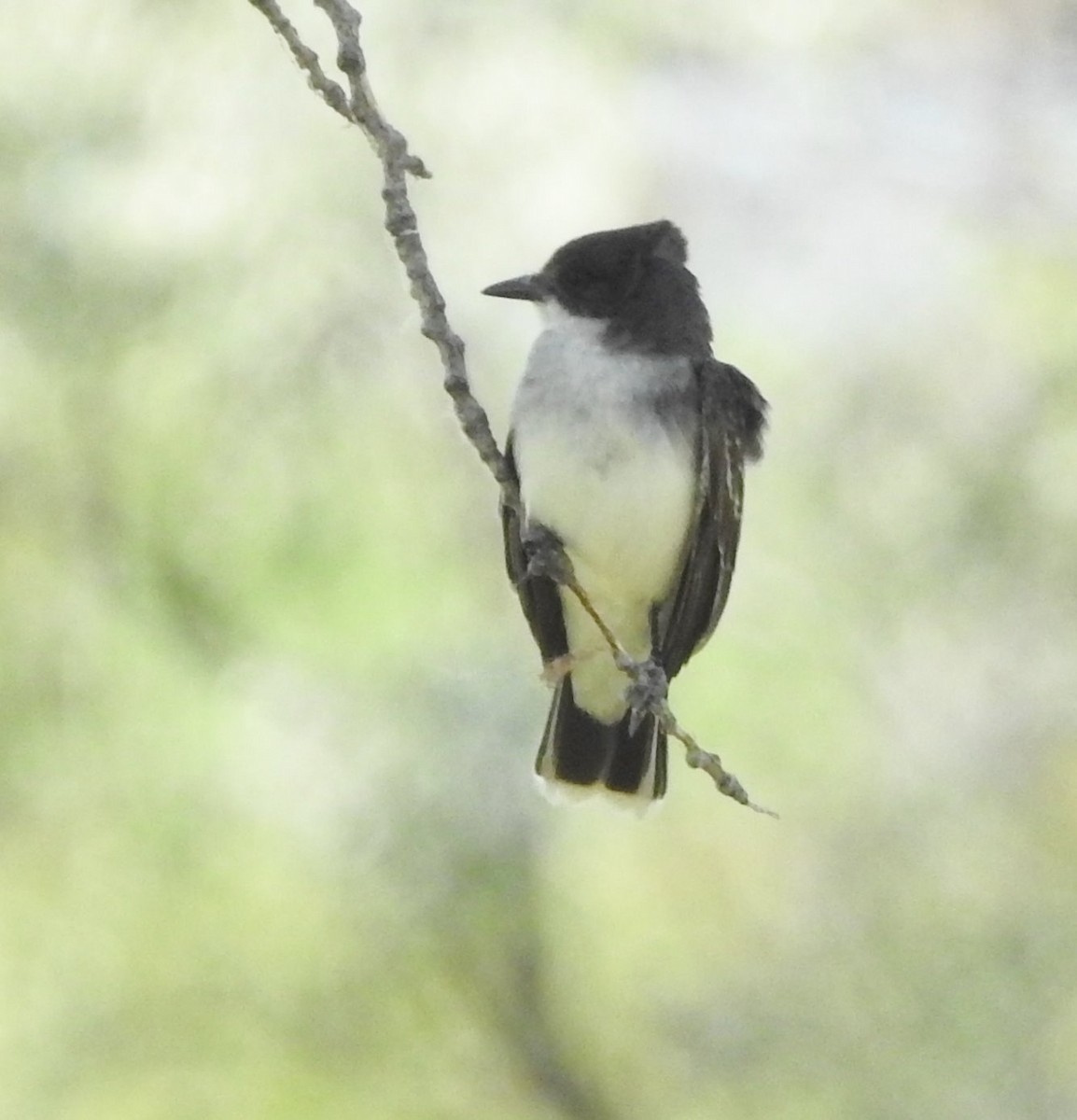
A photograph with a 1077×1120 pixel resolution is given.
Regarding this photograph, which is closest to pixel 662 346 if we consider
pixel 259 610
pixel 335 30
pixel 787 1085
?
pixel 335 30

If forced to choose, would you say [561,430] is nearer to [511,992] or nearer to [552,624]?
[552,624]

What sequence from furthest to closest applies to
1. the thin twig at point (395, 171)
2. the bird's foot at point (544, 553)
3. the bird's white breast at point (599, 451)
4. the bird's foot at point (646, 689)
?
the bird's white breast at point (599, 451) → the bird's foot at point (544, 553) → the bird's foot at point (646, 689) → the thin twig at point (395, 171)

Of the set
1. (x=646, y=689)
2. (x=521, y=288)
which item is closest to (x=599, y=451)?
(x=521, y=288)

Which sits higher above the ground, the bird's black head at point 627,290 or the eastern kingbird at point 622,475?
the bird's black head at point 627,290

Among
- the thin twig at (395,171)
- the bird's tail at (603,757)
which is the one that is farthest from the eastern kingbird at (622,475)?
the thin twig at (395,171)

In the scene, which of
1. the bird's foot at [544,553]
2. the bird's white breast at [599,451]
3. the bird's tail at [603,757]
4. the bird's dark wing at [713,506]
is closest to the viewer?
the bird's foot at [544,553]

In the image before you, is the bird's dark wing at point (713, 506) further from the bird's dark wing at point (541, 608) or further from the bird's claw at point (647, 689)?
the bird's claw at point (647, 689)

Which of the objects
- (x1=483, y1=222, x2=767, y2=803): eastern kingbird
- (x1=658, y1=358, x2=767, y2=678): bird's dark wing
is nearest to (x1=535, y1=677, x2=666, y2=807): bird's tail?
(x1=483, y1=222, x2=767, y2=803): eastern kingbird

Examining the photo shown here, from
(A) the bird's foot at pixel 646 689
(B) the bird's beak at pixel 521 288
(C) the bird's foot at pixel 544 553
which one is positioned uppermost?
(B) the bird's beak at pixel 521 288
